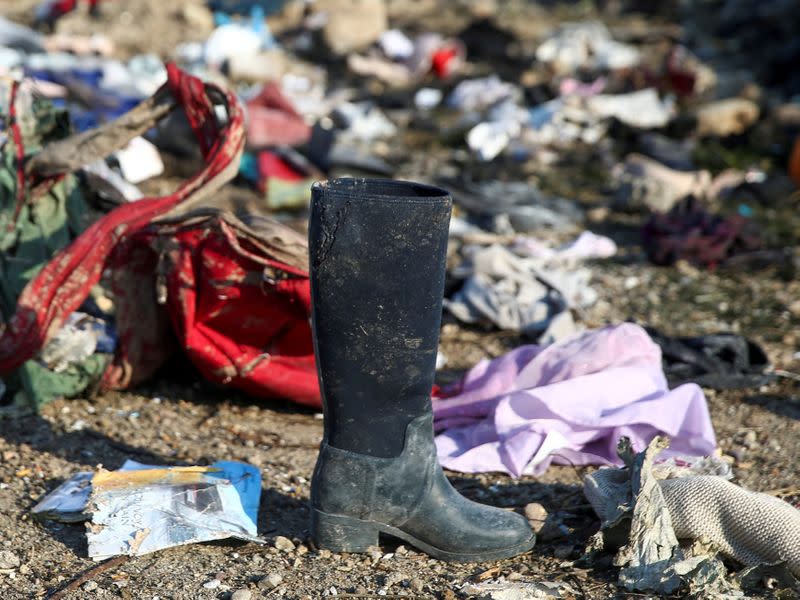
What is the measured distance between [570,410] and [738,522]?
0.77 metres

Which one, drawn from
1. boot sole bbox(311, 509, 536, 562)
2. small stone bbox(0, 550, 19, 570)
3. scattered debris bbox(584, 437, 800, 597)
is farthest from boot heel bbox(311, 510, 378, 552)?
small stone bbox(0, 550, 19, 570)

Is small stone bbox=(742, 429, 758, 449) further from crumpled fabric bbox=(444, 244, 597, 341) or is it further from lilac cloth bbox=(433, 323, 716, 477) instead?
crumpled fabric bbox=(444, 244, 597, 341)

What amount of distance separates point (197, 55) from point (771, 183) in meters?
5.04

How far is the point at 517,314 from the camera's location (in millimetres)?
3873

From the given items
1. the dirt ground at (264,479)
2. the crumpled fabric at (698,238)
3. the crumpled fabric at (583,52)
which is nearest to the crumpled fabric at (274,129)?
the crumpled fabric at (698,238)

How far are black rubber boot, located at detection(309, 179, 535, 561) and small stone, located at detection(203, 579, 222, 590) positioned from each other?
25cm

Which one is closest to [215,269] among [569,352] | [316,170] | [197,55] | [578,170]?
[569,352]

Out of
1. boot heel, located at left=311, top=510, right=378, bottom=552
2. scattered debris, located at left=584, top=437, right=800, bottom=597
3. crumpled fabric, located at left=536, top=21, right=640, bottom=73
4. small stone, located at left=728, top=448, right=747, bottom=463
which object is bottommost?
small stone, located at left=728, top=448, right=747, bottom=463

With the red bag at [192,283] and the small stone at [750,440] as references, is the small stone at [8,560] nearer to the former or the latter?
the red bag at [192,283]

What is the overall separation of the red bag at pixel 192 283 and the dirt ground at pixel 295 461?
16cm

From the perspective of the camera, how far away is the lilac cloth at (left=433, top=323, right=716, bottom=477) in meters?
2.77

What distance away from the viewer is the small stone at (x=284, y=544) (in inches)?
87.7

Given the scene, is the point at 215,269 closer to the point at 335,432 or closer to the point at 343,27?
the point at 335,432

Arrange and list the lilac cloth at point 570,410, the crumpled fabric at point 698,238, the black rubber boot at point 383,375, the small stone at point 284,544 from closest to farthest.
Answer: the black rubber boot at point 383,375, the small stone at point 284,544, the lilac cloth at point 570,410, the crumpled fabric at point 698,238
